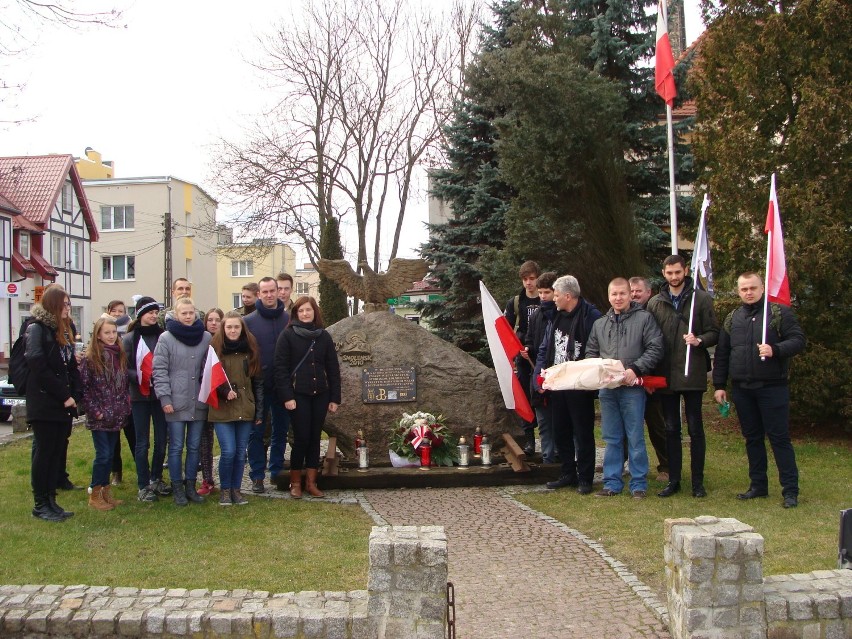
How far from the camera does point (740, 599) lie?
4.18 m

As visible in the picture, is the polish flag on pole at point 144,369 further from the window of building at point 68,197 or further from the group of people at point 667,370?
the window of building at point 68,197

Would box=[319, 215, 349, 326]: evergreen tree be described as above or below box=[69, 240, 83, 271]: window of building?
below

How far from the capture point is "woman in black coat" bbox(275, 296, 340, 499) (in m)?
7.96

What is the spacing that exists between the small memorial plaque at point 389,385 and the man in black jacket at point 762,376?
319 cm

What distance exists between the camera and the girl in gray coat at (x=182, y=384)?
7.55 meters

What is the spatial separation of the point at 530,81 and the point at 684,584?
1033 centimetres

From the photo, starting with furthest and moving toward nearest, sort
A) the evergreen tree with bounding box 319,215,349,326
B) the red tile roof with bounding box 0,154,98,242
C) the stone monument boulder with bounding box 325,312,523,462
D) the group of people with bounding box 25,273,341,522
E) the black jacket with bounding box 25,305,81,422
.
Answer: the red tile roof with bounding box 0,154,98,242, the evergreen tree with bounding box 319,215,349,326, the stone monument boulder with bounding box 325,312,523,462, the group of people with bounding box 25,273,341,522, the black jacket with bounding box 25,305,81,422

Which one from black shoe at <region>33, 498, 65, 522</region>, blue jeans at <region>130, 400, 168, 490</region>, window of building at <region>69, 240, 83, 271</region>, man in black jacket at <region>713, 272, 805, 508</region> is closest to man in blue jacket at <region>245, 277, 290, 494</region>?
blue jeans at <region>130, 400, 168, 490</region>

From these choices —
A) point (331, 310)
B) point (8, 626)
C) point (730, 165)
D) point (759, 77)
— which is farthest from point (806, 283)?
point (331, 310)

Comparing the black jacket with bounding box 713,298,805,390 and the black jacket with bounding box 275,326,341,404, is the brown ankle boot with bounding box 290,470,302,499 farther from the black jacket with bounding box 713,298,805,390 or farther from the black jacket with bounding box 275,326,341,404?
the black jacket with bounding box 713,298,805,390

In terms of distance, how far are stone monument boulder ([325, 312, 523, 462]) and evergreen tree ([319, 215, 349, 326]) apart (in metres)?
15.0

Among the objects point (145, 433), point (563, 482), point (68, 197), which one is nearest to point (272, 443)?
point (145, 433)

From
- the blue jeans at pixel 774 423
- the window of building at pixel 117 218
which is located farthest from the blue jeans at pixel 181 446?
the window of building at pixel 117 218

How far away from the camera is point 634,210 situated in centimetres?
1441
